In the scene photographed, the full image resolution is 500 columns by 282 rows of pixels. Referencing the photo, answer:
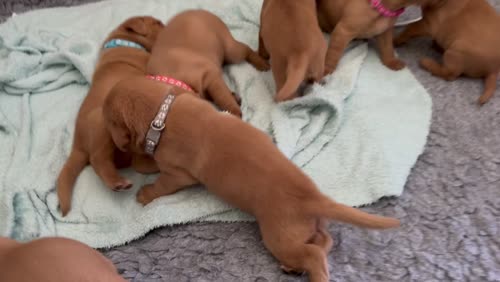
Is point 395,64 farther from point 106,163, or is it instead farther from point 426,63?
point 106,163

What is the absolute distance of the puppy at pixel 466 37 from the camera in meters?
2.35

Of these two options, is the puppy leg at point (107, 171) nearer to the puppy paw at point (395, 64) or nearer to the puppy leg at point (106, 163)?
the puppy leg at point (106, 163)

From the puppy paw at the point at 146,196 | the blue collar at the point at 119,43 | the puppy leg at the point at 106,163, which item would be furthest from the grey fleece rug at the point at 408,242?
the blue collar at the point at 119,43

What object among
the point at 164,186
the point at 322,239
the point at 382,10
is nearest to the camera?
the point at 322,239

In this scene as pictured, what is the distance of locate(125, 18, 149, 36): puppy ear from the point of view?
257 centimetres

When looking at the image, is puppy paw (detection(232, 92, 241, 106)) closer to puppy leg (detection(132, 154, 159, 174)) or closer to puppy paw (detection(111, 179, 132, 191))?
puppy leg (detection(132, 154, 159, 174))

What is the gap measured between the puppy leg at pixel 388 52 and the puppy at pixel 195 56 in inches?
31.9

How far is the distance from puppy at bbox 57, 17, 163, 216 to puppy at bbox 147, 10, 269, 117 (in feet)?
0.49

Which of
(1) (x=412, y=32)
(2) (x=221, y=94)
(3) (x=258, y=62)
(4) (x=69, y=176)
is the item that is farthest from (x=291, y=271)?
(1) (x=412, y=32)

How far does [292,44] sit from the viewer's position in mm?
2164

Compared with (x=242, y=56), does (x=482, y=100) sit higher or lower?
lower

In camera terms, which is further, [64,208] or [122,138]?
[64,208]

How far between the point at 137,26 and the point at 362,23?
1120mm

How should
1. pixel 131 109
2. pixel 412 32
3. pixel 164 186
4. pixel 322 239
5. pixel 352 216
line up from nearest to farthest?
pixel 352 216 → pixel 322 239 → pixel 131 109 → pixel 164 186 → pixel 412 32
